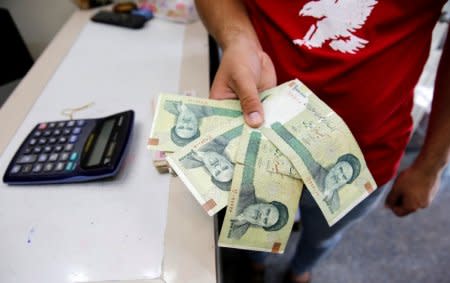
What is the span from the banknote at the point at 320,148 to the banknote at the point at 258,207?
3 cm

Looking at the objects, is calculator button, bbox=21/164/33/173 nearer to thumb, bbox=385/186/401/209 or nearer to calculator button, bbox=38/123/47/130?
calculator button, bbox=38/123/47/130

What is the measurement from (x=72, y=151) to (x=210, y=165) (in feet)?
0.81

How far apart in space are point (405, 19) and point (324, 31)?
0.39 feet

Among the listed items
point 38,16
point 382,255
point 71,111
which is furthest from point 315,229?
point 38,16

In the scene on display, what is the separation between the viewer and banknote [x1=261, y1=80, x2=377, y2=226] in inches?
16.9

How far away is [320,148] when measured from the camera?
44cm

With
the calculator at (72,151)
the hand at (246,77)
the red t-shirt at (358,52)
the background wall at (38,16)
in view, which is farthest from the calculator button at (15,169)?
the background wall at (38,16)

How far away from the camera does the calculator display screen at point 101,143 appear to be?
48 cm

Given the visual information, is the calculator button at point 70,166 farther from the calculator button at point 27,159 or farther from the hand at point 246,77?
the hand at point 246,77

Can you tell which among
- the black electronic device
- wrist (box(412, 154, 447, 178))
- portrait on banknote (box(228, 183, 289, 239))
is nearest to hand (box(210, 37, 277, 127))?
portrait on banknote (box(228, 183, 289, 239))

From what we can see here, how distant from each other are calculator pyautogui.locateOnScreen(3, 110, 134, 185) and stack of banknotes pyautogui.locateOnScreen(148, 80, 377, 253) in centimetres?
10

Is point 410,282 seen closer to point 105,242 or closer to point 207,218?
point 207,218

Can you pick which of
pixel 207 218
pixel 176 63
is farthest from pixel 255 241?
pixel 176 63

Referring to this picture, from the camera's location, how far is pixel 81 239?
42 centimetres
